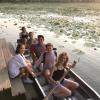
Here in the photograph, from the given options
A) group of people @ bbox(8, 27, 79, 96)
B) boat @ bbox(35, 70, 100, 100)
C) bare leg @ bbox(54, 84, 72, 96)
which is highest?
group of people @ bbox(8, 27, 79, 96)

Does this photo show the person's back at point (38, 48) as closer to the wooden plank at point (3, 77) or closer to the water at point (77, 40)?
the wooden plank at point (3, 77)

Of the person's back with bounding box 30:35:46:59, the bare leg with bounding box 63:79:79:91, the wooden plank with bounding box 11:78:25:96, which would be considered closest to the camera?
the wooden plank with bounding box 11:78:25:96

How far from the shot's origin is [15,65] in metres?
9.23

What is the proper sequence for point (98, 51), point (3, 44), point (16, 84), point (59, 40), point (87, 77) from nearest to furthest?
point (16, 84), point (3, 44), point (87, 77), point (98, 51), point (59, 40)

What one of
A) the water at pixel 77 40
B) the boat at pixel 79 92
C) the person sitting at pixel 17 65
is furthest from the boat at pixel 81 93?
the water at pixel 77 40

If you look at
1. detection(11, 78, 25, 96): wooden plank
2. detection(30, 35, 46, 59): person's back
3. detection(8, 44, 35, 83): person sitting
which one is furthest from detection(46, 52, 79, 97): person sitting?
detection(30, 35, 46, 59): person's back

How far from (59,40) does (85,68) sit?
6703mm

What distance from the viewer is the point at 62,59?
30.5 feet

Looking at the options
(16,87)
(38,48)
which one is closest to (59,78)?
(16,87)

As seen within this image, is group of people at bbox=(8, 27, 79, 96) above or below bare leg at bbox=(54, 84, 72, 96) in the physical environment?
above

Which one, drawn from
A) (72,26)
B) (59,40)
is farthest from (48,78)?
(72,26)

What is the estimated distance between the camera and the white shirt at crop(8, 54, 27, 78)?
29.8 feet

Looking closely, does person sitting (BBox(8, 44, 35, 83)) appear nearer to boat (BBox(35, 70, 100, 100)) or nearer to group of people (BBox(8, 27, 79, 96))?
group of people (BBox(8, 27, 79, 96))

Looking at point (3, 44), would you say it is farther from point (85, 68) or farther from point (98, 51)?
point (98, 51)
